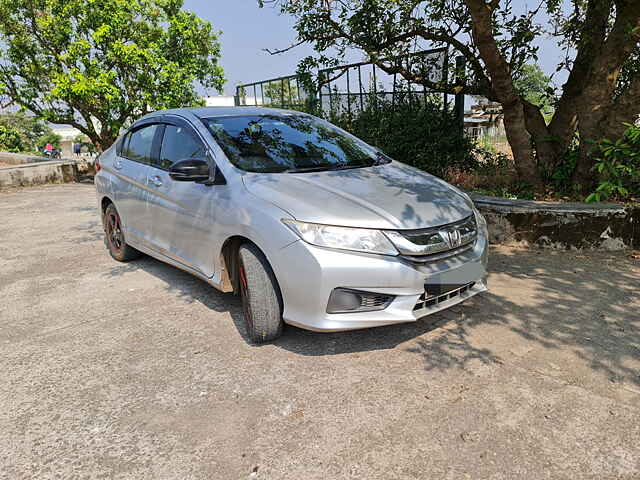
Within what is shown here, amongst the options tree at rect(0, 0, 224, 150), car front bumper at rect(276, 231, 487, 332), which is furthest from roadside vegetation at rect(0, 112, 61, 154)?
car front bumper at rect(276, 231, 487, 332)

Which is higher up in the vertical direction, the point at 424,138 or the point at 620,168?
the point at 424,138

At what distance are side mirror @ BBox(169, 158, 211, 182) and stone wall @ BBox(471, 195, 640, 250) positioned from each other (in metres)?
3.22

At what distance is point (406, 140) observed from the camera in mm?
7422

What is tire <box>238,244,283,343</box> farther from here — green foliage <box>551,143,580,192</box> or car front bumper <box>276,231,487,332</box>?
green foliage <box>551,143,580,192</box>

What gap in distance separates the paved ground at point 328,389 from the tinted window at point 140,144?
1.29 m

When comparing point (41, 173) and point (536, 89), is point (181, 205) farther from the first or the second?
point (41, 173)

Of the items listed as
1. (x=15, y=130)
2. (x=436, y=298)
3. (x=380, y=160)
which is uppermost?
(x=15, y=130)

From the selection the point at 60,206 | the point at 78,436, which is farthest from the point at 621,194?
the point at 60,206

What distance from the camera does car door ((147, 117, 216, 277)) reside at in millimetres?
3717

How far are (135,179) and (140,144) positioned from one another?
38 cm

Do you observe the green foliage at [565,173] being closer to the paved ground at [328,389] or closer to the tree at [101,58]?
the paved ground at [328,389]

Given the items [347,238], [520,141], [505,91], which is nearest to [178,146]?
[347,238]

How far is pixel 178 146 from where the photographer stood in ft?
13.7

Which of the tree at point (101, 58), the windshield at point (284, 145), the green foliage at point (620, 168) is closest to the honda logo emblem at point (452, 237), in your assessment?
the windshield at point (284, 145)
